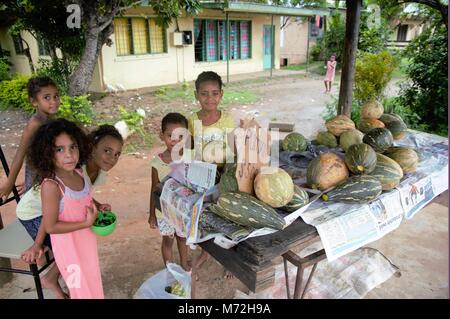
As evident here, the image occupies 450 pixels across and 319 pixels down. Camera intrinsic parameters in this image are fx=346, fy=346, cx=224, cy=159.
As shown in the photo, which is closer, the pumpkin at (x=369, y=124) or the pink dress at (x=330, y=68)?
the pumpkin at (x=369, y=124)

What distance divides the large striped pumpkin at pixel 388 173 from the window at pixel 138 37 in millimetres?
11080

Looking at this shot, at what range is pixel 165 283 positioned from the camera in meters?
2.77

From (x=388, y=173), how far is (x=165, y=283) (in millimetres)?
1851

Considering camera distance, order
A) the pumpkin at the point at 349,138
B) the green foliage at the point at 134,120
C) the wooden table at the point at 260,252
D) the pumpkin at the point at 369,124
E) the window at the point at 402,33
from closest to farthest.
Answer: the wooden table at the point at 260,252
the pumpkin at the point at 349,138
the pumpkin at the point at 369,124
the green foliage at the point at 134,120
the window at the point at 402,33

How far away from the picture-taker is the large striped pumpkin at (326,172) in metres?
2.13

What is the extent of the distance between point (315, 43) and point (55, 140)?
22.1 metres

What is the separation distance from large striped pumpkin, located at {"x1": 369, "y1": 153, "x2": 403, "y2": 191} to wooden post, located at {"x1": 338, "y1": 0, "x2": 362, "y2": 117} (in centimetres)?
267


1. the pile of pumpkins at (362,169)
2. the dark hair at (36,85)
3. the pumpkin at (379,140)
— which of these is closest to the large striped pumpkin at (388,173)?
the pile of pumpkins at (362,169)

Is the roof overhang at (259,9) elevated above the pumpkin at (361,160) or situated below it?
above

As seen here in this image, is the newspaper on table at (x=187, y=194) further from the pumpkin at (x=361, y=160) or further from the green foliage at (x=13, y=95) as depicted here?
the green foliage at (x=13, y=95)

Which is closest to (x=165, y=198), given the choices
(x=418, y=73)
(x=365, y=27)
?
(x=418, y=73)

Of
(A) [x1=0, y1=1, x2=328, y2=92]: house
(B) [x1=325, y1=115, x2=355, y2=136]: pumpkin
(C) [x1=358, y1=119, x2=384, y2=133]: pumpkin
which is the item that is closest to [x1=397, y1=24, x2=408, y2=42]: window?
(A) [x1=0, y1=1, x2=328, y2=92]: house

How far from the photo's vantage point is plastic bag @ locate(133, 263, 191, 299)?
8.54 feet
